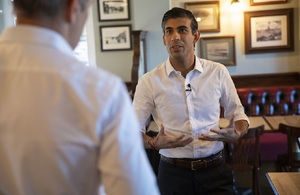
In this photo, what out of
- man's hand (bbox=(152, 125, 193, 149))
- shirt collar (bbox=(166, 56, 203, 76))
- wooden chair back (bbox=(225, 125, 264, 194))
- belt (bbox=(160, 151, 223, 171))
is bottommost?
wooden chair back (bbox=(225, 125, 264, 194))

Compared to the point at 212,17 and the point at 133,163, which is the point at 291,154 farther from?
the point at 133,163

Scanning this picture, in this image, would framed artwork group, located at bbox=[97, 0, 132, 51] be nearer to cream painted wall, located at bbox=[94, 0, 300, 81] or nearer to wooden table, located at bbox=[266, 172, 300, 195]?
cream painted wall, located at bbox=[94, 0, 300, 81]

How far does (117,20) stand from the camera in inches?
243

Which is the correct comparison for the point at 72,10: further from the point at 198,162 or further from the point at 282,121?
the point at 282,121

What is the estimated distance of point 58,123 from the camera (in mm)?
768

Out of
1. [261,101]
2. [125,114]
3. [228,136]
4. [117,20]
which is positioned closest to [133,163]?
[125,114]

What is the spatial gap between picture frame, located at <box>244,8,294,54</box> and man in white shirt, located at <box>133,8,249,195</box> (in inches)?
136

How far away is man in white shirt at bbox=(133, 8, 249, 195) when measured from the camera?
2.01m

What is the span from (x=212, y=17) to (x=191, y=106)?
358 centimetres

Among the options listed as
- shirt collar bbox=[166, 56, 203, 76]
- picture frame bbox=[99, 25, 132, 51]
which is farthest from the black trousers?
picture frame bbox=[99, 25, 132, 51]

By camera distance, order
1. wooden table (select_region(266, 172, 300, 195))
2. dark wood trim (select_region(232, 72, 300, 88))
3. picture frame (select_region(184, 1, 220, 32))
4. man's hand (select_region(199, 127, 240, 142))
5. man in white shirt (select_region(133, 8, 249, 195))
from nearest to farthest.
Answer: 1. wooden table (select_region(266, 172, 300, 195))
2. man's hand (select_region(199, 127, 240, 142))
3. man in white shirt (select_region(133, 8, 249, 195))
4. picture frame (select_region(184, 1, 220, 32))
5. dark wood trim (select_region(232, 72, 300, 88))

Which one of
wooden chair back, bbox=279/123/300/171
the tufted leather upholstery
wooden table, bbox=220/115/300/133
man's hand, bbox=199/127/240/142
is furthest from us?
the tufted leather upholstery

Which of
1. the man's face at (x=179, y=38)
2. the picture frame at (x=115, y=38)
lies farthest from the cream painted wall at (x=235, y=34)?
the man's face at (x=179, y=38)

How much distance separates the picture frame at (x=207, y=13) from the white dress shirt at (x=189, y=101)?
132 inches
